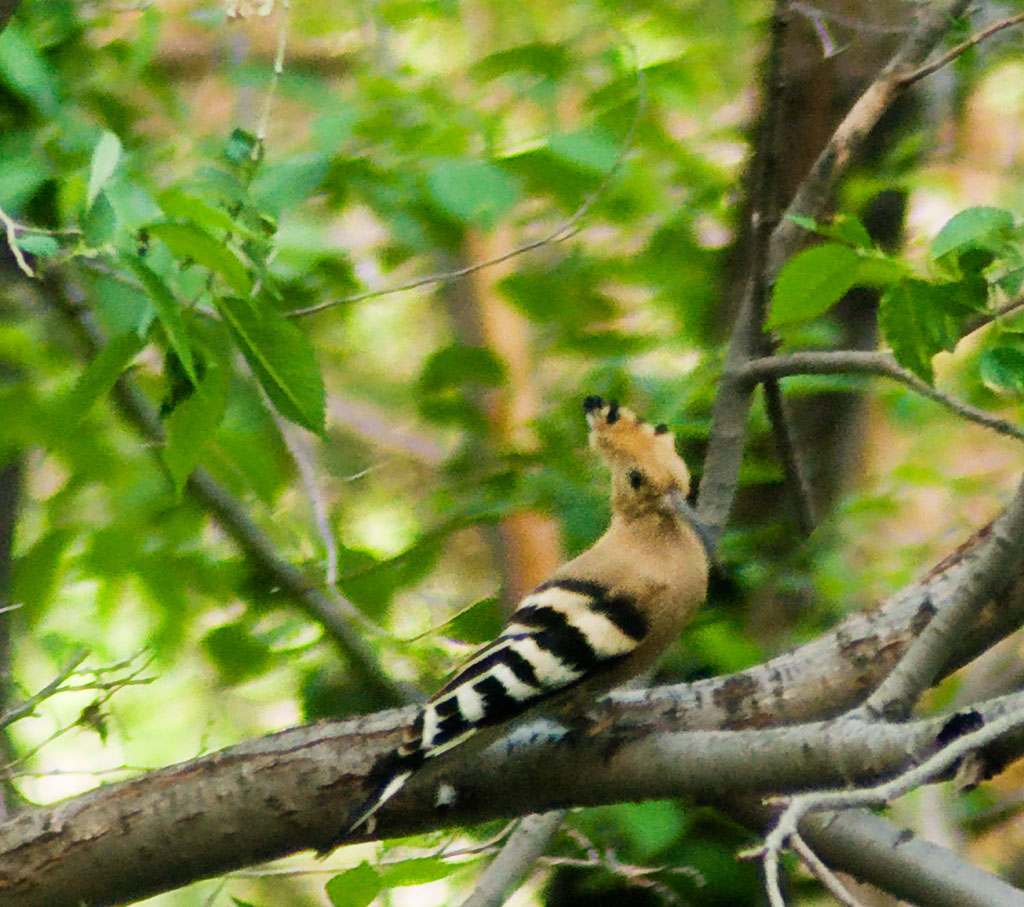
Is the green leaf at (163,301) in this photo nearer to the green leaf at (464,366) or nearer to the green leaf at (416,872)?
the green leaf at (416,872)

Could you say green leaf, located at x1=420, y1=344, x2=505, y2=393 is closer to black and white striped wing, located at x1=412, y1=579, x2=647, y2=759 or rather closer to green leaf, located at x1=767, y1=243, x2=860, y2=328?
black and white striped wing, located at x1=412, y1=579, x2=647, y2=759

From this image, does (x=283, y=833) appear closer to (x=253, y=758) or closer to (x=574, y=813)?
(x=253, y=758)

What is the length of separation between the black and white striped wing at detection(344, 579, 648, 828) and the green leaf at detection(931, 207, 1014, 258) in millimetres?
777

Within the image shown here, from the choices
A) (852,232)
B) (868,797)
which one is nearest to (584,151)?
(852,232)

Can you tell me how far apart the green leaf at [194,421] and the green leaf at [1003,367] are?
957mm

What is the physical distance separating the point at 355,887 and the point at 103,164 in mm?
936

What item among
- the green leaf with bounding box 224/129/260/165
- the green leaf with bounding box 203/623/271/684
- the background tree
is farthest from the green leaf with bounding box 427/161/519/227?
the green leaf with bounding box 203/623/271/684

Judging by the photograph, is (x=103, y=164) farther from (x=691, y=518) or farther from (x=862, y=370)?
(x=691, y=518)

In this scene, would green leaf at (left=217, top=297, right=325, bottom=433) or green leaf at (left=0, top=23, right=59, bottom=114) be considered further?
green leaf at (left=0, top=23, right=59, bottom=114)

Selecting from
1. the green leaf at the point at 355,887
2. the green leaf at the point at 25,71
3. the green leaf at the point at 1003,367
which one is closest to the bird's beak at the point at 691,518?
the green leaf at the point at 1003,367

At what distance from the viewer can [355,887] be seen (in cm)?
161

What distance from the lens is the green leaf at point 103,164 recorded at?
4.44 feet

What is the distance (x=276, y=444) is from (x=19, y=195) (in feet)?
3.22

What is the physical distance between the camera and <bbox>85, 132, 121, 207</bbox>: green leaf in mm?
1354
